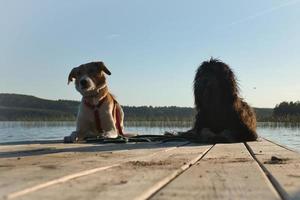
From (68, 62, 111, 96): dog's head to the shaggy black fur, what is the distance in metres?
1.43

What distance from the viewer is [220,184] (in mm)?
2768

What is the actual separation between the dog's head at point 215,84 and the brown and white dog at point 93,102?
1392 mm

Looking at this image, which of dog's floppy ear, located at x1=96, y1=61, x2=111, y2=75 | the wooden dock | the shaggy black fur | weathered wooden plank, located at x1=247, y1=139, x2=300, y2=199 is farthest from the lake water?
the wooden dock

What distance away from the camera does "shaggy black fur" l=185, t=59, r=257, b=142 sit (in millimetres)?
8250

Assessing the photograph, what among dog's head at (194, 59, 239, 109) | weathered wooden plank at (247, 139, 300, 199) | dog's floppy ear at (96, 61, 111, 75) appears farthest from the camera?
dog's floppy ear at (96, 61, 111, 75)

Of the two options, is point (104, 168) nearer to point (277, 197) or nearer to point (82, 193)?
point (82, 193)

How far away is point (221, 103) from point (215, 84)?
35cm

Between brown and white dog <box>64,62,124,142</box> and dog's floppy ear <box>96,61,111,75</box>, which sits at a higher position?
dog's floppy ear <box>96,61,111,75</box>

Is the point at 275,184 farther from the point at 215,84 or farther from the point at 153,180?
the point at 215,84

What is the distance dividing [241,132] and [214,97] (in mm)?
651

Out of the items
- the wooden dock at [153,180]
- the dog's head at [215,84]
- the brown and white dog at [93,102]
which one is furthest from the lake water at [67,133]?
the wooden dock at [153,180]

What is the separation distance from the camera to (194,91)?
8.47 metres

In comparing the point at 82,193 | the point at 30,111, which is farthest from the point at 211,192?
the point at 30,111

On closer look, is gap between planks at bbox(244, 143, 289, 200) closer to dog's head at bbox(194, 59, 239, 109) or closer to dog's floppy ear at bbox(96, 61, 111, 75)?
dog's head at bbox(194, 59, 239, 109)
